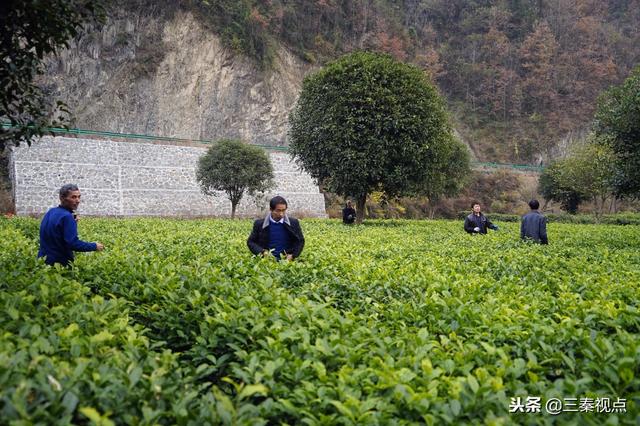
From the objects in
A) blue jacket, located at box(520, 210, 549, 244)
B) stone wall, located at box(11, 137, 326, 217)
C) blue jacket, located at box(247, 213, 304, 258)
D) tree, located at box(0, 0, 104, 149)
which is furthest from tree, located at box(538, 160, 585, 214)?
tree, located at box(0, 0, 104, 149)

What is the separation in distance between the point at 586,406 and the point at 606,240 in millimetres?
14038

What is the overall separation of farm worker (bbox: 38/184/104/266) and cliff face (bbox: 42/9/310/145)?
1610 inches

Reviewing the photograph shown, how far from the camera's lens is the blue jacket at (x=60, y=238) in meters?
6.31

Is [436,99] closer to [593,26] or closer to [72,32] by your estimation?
[72,32]

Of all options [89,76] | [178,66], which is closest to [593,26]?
[178,66]

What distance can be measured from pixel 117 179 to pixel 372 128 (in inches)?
914

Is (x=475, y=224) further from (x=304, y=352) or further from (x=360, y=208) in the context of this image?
(x=304, y=352)

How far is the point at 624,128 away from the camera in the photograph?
47.1 feet

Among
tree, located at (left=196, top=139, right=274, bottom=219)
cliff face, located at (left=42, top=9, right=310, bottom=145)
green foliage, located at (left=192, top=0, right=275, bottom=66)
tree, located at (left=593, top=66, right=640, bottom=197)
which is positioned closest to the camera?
tree, located at (left=593, top=66, right=640, bottom=197)

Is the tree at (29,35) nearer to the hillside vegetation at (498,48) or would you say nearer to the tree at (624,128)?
the tree at (624,128)

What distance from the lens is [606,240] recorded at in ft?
48.8

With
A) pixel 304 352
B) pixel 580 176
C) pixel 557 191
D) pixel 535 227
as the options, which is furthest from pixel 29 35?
pixel 557 191

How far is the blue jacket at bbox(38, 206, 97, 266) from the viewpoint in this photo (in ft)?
20.7

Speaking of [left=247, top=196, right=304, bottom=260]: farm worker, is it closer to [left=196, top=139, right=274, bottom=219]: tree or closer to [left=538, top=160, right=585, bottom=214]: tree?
[left=196, top=139, right=274, bottom=219]: tree
